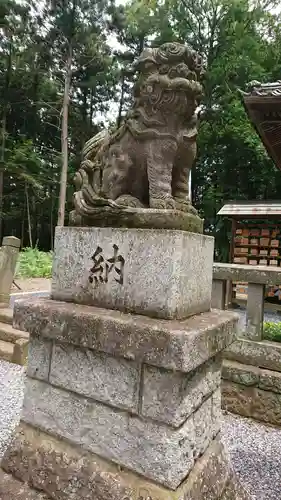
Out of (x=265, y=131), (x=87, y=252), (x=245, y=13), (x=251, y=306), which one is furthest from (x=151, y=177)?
(x=245, y=13)

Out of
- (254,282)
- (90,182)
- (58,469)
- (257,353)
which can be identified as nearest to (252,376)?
(257,353)

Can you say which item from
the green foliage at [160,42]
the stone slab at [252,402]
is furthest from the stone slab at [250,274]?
the green foliage at [160,42]

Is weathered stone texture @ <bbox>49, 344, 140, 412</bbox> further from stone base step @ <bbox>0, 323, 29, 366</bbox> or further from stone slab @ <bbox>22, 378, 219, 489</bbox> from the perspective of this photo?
stone base step @ <bbox>0, 323, 29, 366</bbox>

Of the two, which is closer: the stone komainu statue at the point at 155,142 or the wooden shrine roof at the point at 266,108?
the stone komainu statue at the point at 155,142

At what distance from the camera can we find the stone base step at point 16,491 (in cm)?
161

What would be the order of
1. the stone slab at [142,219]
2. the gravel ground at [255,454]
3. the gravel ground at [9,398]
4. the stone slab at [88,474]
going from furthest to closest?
the gravel ground at [9,398], the gravel ground at [255,454], the stone slab at [142,219], the stone slab at [88,474]

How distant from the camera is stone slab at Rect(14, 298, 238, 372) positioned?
52.0 inches

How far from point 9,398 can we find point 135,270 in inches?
111

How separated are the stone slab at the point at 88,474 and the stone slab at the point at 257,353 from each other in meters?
1.45

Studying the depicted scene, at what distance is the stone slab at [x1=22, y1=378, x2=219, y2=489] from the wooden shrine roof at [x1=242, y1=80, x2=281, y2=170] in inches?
132

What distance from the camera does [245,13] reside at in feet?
51.4

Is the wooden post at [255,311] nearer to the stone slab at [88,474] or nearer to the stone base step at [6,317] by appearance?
the stone slab at [88,474]

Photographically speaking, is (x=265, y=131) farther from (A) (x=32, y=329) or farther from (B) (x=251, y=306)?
(A) (x=32, y=329)

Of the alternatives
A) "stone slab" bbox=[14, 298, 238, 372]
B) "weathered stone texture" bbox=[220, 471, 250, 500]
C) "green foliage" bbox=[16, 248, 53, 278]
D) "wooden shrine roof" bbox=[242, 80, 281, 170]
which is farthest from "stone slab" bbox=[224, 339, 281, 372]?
"green foliage" bbox=[16, 248, 53, 278]
